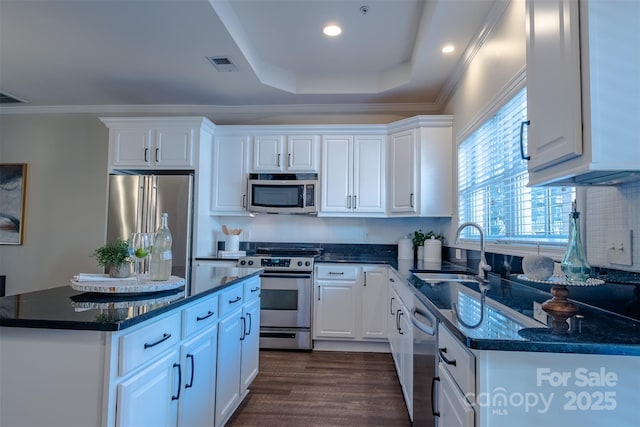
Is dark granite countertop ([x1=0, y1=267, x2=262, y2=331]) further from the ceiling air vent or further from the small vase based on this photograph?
the ceiling air vent

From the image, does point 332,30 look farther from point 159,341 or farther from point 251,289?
point 159,341

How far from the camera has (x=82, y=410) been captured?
110 cm

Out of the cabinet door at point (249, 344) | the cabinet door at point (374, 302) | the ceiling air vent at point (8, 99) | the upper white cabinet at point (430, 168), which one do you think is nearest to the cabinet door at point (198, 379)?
the cabinet door at point (249, 344)

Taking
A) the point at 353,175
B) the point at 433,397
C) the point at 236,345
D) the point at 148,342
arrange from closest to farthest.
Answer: the point at 148,342 < the point at 433,397 < the point at 236,345 < the point at 353,175

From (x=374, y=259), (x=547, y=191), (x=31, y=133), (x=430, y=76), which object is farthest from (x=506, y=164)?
(x=31, y=133)

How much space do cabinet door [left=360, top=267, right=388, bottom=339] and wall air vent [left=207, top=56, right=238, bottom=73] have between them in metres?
2.30

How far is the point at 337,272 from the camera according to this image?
3.60 m

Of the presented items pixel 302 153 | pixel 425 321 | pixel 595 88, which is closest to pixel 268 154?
pixel 302 153

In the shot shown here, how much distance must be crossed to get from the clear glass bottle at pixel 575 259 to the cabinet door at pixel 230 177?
3241mm

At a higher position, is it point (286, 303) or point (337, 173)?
point (337, 173)

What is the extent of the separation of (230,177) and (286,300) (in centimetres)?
152

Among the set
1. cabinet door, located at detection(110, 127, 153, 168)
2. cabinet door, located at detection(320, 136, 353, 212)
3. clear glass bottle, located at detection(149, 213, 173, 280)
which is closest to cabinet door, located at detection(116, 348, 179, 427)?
clear glass bottle, located at detection(149, 213, 173, 280)

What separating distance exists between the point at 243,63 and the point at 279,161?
3.64ft

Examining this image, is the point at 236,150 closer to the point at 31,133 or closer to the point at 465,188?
the point at 465,188
